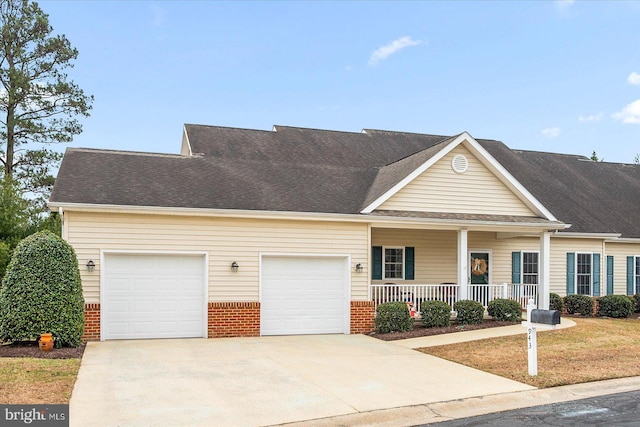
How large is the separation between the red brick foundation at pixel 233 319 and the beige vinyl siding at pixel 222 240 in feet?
0.63

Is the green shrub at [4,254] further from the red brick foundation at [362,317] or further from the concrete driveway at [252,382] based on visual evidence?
the red brick foundation at [362,317]

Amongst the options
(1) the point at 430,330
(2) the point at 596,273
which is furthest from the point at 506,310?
(2) the point at 596,273

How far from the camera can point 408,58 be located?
27.3 meters

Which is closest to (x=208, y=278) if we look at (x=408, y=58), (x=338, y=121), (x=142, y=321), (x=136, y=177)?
(x=142, y=321)

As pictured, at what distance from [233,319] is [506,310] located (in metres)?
7.73

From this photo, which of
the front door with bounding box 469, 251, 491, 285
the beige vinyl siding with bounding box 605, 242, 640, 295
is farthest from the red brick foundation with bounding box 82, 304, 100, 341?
the beige vinyl siding with bounding box 605, 242, 640, 295

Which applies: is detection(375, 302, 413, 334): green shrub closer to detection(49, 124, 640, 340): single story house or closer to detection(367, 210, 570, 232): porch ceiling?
detection(49, 124, 640, 340): single story house

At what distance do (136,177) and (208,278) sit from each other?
344 centimetres

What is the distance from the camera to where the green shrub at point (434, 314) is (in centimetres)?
1605

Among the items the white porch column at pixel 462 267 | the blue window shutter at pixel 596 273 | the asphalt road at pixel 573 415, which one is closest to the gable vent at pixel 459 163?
the white porch column at pixel 462 267

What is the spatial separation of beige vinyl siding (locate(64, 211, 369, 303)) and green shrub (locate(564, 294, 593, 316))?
822 cm

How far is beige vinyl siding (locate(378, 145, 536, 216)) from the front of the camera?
17.0 m

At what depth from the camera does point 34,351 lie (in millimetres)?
11695

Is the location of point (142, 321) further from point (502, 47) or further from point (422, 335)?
point (502, 47)
